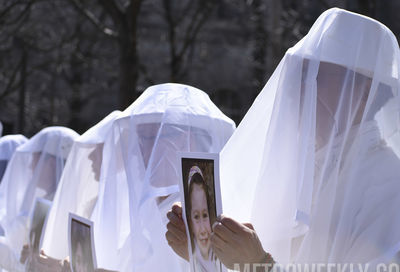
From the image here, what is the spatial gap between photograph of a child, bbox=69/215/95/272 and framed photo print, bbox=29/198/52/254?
3.47 feet

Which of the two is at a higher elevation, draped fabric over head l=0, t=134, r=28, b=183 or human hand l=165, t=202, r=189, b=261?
human hand l=165, t=202, r=189, b=261

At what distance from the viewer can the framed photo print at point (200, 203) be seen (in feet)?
7.37

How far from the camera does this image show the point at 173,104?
358cm

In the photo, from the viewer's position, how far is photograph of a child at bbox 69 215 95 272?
11.4ft

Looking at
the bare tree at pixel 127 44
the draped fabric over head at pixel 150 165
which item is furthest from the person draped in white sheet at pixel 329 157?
the bare tree at pixel 127 44

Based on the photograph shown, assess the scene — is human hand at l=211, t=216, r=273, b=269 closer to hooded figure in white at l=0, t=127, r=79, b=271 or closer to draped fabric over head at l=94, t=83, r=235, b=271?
draped fabric over head at l=94, t=83, r=235, b=271

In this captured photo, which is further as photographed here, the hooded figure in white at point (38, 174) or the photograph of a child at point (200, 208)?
the hooded figure in white at point (38, 174)

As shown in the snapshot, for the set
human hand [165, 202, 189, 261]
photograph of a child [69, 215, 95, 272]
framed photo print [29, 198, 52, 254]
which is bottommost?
framed photo print [29, 198, 52, 254]

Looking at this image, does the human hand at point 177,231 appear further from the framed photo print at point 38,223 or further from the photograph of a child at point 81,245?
the framed photo print at point 38,223

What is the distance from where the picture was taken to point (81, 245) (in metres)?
3.54

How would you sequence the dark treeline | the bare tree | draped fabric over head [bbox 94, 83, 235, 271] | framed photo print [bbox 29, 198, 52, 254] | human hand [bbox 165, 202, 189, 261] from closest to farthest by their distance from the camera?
1. human hand [bbox 165, 202, 189, 261]
2. draped fabric over head [bbox 94, 83, 235, 271]
3. framed photo print [bbox 29, 198, 52, 254]
4. the bare tree
5. the dark treeline

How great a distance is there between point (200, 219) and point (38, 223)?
109 inches

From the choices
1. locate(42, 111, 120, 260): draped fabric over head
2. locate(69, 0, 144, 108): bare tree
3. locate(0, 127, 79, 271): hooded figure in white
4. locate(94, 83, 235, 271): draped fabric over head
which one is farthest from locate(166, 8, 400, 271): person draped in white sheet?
locate(69, 0, 144, 108): bare tree

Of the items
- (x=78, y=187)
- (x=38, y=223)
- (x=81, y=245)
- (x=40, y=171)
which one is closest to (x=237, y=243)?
(x=81, y=245)
